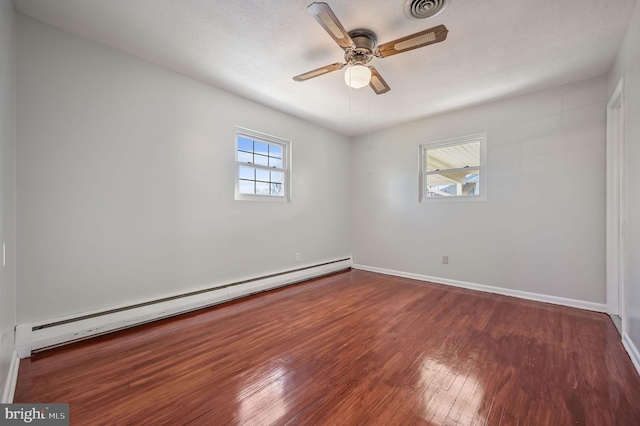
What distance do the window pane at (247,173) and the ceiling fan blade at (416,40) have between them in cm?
222

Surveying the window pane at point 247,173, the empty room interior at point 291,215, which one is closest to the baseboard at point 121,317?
the empty room interior at point 291,215

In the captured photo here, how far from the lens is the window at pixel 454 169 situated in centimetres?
383

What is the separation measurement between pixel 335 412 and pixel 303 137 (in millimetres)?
3833

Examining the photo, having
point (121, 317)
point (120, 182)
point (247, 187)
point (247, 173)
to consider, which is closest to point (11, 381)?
point (121, 317)

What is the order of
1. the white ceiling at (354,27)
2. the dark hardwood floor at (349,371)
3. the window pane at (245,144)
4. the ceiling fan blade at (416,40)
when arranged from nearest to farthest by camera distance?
the dark hardwood floor at (349,371), the ceiling fan blade at (416,40), the white ceiling at (354,27), the window pane at (245,144)

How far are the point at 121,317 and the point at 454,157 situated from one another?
4.73m

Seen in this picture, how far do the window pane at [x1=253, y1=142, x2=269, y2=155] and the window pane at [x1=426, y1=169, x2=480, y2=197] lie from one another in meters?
2.70

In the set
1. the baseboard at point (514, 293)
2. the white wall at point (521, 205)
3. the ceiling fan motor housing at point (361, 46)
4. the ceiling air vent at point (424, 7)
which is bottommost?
the baseboard at point (514, 293)

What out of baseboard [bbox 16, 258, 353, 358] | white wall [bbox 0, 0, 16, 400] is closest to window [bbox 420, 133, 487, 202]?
baseboard [bbox 16, 258, 353, 358]

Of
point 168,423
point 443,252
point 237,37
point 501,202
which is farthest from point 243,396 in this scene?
point 501,202

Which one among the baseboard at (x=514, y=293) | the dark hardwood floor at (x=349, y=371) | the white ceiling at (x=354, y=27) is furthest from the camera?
the baseboard at (x=514, y=293)

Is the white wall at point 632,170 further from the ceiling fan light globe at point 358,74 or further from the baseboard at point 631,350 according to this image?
the ceiling fan light globe at point 358,74

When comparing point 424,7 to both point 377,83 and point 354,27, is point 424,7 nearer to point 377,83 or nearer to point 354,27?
point 354,27

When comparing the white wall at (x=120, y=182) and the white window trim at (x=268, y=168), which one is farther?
the white window trim at (x=268, y=168)
